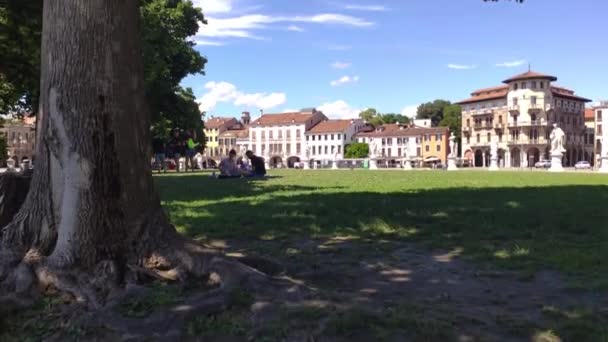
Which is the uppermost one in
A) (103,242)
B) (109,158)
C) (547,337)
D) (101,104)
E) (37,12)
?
(37,12)

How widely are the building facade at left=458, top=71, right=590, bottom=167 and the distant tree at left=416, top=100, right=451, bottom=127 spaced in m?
22.9

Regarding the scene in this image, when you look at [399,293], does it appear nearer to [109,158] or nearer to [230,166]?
[109,158]

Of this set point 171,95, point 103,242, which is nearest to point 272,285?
point 103,242

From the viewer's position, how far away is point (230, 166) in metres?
23.7

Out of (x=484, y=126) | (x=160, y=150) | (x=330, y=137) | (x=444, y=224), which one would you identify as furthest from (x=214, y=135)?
(x=444, y=224)

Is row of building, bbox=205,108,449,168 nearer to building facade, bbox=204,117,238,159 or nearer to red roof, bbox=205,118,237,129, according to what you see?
building facade, bbox=204,117,238,159

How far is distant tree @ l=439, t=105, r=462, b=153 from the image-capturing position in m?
130

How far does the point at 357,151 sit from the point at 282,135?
2187 centimetres

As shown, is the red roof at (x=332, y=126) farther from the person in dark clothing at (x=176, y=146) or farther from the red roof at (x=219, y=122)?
the person in dark clothing at (x=176, y=146)

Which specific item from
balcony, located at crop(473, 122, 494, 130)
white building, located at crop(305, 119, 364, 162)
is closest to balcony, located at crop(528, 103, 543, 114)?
balcony, located at crop(473, 122, 494, 130)

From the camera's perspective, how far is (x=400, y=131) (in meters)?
125

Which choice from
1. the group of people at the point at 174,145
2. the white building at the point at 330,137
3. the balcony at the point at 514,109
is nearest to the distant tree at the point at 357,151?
the white building at the point at 330,137

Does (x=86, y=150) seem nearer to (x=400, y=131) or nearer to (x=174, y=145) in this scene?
(x=174, y=145)

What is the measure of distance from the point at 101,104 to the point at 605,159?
52.3 metres
